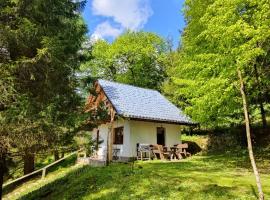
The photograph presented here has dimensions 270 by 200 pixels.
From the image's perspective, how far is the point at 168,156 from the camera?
23.5 meters

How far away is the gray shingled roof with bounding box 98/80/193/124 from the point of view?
23406 mm

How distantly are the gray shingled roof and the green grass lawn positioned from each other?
211 inches

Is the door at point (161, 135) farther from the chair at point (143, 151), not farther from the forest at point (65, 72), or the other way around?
the forest at point (65, 72)

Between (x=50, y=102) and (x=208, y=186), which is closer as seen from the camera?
(x=208, y=186)

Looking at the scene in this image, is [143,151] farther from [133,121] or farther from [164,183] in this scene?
[164,183]

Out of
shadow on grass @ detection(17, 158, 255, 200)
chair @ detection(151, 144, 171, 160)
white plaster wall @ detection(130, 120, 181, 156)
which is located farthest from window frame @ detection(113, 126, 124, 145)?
shadow on grass @ detection(17, 158, 255, 200)

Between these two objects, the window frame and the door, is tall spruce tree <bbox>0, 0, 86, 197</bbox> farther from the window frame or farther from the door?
the door

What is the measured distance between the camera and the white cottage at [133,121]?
2327cm

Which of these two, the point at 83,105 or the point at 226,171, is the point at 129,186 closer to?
the point at 83,105

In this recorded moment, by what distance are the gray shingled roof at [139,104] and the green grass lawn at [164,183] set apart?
17.6 feet

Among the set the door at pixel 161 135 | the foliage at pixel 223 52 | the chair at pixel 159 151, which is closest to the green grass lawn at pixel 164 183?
the foliage at pixel 223 52

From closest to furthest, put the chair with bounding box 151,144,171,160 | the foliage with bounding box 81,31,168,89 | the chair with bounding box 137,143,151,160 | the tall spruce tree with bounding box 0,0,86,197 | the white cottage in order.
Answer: the tall spruce tree with bounding box 0,0,86,197 < the chair with bounding box 151,144,171,160 < the chair with bounding box 137,143,151,160 < the white cottage < the foliage with bounding box 81,31,168,89

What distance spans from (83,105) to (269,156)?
39.3 feet

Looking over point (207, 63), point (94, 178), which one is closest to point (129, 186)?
point (94, 178)
